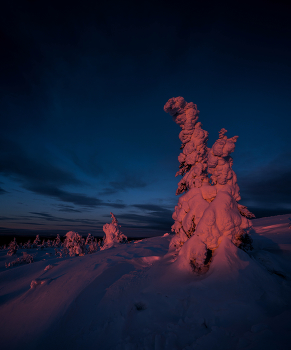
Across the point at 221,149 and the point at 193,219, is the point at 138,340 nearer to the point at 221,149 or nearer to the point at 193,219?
the point at 193,219

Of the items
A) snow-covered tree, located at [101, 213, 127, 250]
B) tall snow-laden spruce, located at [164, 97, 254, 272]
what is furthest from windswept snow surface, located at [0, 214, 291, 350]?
snow-covered tree, located at [101, 213, 127, 250]

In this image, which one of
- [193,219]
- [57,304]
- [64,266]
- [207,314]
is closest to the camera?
[207,314]

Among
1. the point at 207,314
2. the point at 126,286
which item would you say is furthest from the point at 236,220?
the point at 126,286

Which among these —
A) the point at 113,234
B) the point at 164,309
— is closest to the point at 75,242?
the point at 113,234

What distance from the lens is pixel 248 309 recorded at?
3805 mm

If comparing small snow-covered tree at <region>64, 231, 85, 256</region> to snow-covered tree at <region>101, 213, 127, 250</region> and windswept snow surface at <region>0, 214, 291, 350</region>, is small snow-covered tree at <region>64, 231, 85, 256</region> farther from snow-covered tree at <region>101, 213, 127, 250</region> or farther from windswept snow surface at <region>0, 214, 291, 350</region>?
windswept snow surface at <region>0, 214, 291, 350</region>

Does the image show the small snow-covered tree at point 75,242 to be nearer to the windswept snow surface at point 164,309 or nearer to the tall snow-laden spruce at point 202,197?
the windswept snow surface at point 164,309

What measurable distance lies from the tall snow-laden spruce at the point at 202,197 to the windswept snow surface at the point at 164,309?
557 mm

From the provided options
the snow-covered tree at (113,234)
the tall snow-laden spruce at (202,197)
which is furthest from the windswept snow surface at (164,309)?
the snow-covered tree at (113,234)

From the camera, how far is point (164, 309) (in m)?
4.38

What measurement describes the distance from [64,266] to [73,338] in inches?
235

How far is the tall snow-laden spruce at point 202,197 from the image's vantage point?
6258 millimetres

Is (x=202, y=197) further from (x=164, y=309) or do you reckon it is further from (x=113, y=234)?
(x=113, y=234)

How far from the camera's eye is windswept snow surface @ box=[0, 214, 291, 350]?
11.0 feet
